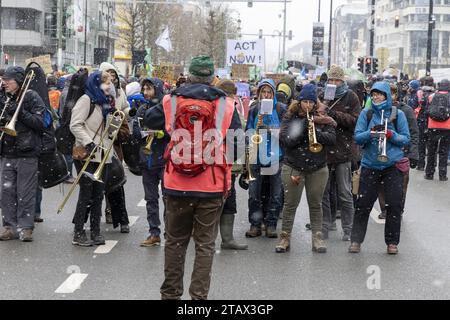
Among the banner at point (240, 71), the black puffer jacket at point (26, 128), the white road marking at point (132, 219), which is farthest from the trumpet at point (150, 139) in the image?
the banner at point (240, 71)

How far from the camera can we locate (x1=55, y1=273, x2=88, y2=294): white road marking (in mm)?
7012

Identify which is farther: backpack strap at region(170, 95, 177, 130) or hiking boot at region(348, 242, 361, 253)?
hiking boot at region(348, 242, 361, 253)

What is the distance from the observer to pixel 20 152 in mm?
Answer: 9234

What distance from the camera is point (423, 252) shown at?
8.99 meters

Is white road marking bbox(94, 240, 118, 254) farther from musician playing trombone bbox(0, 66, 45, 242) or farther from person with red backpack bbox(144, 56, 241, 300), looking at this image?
person with red backpack bbox(144, 56, 241, 300)

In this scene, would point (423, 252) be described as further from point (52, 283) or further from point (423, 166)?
→ point (423, 166)

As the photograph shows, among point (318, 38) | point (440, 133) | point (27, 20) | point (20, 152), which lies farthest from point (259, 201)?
point (27, 20)

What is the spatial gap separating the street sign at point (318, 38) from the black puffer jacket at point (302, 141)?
48.3 meters

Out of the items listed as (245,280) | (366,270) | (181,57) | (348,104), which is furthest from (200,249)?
(181,57)

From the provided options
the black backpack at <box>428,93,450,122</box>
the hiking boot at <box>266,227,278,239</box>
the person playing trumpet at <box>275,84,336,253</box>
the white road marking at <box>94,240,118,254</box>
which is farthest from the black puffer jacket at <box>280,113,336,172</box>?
the black backpack at <box>428,93,450,122</box>

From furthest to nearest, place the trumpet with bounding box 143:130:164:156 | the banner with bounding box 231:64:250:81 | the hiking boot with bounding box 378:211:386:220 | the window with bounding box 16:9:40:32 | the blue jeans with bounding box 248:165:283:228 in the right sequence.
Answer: the window with bounding box 16:9:40:32, the banner with bounding box 231:64:250:81, the hiking boot with bounding box 378:211:386:220, the blue jeans with bounding box 248:165:283:228, the trumpet with bounding box 143:130:164:156

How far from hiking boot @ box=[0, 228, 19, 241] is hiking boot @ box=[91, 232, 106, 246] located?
0.93m
